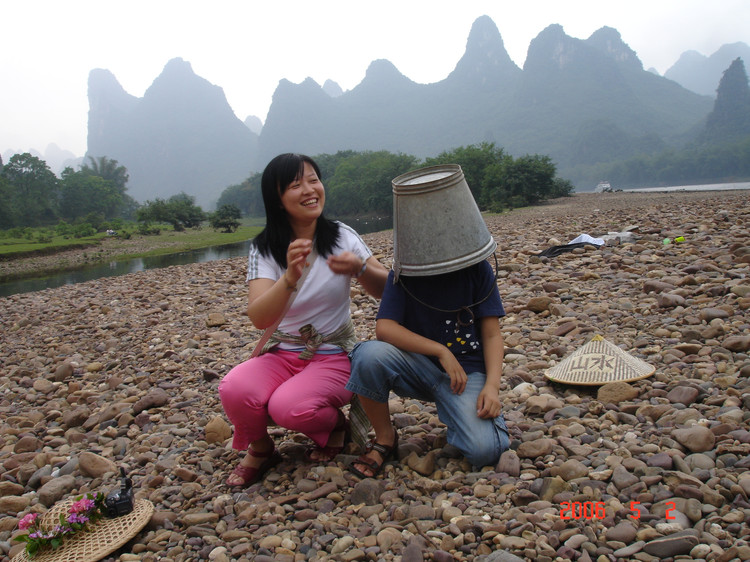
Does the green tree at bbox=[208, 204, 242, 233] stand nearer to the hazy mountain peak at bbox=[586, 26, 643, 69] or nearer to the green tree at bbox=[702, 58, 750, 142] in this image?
the green tree at bbox=[702, 58, 750, 142]

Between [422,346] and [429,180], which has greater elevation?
[429,180]

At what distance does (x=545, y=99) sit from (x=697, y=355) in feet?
462

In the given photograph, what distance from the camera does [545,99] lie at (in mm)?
131000

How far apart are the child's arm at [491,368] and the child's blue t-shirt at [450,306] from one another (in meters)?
0.05

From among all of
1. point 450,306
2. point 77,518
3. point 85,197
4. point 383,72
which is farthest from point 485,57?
point 77,518

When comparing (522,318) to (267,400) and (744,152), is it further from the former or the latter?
(744,152)

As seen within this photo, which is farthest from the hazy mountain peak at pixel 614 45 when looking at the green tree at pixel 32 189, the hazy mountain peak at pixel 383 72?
the green tree at pixel 32 189

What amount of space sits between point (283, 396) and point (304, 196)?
0.93m

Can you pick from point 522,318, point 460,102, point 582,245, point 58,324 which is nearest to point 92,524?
point 522,318

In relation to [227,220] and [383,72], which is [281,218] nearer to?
[227,220]

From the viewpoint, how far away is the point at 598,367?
3.07 m

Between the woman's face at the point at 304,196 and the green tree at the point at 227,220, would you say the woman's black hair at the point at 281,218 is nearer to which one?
the woman's face at the point at 304,196

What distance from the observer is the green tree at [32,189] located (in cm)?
5581

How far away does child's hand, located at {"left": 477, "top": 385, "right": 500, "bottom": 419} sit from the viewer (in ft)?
7.45
